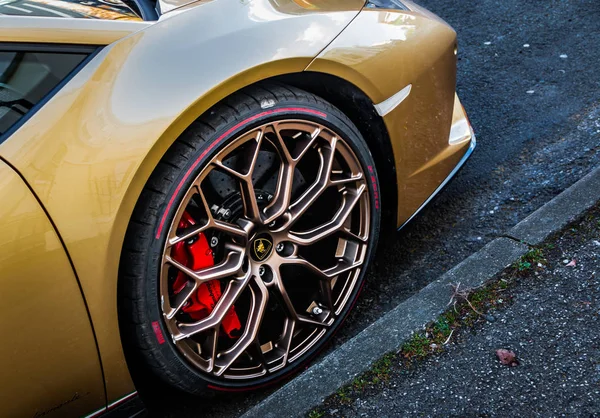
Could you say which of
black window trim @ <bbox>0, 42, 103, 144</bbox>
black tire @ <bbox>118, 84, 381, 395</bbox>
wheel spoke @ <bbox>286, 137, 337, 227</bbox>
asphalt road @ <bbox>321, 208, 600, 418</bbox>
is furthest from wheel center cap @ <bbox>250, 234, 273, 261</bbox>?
black window trim @ <bbox>0, 42, 103, 144</bbox>

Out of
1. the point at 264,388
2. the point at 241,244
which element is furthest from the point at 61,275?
the point at 264,388

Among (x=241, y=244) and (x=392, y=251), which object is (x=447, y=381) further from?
(x=392, y=251)

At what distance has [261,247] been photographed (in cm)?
219

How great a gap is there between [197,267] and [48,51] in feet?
2.51

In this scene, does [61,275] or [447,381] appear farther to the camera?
[447,381]

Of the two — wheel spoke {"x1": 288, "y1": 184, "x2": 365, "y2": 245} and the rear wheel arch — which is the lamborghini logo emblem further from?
the rear wheel arch

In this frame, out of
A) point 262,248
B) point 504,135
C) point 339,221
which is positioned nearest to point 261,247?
point 262,248

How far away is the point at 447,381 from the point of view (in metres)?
2.10

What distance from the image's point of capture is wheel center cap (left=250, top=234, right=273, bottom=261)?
217 cm

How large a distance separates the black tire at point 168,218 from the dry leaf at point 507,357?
87 cm

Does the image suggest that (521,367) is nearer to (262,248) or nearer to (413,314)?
(413,314)

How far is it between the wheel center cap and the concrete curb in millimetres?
412

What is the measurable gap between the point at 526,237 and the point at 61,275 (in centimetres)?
173

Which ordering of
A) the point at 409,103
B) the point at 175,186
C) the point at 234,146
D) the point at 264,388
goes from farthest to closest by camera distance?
1. the point at 409,103
2. the point at 264,388
3. the point at 234,146
4. the point at 175,186
